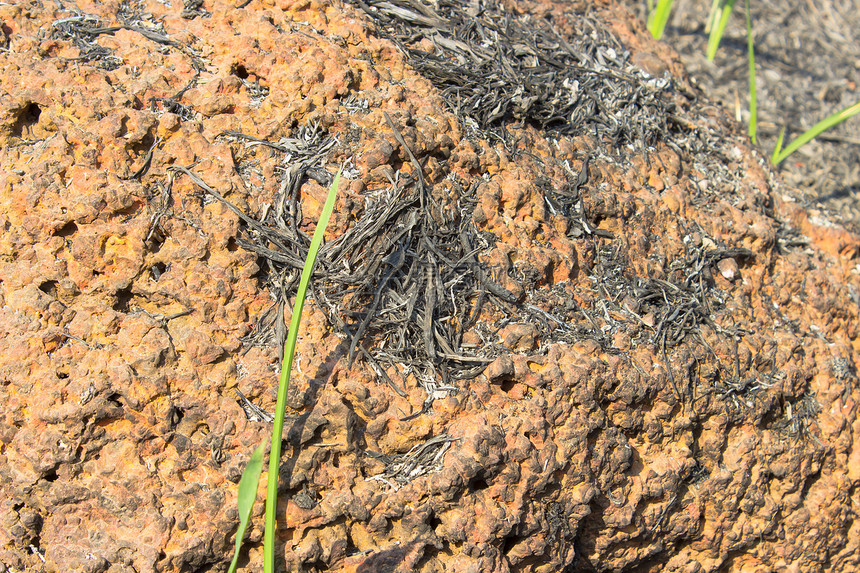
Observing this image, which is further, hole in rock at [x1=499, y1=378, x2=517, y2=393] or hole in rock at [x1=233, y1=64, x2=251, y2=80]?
hole in rock at [x1=233, y1=64, x2=251, y2=80]

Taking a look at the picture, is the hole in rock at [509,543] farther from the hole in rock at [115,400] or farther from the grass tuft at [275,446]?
the hole in rock at [115,400]

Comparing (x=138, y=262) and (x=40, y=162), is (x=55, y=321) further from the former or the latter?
(x=40, y=162)

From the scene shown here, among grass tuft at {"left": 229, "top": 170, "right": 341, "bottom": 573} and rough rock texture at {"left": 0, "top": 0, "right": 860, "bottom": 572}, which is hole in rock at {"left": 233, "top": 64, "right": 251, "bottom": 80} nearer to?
rough rock texture at {"left": 0, "top": 0, "right": 860, "bottom": 572}

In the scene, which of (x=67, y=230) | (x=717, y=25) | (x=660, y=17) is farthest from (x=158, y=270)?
(x=717, y=25)

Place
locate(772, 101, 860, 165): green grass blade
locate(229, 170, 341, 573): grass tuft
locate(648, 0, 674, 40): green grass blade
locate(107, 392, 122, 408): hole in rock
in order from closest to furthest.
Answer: locate(229, 170, 341, 573): grass tuft → locate(107, 392, 122, 408): hole in rock → locate(772, 101, 860, 165): green grass blade → locate(648, 0, 674, 40): green grass blade

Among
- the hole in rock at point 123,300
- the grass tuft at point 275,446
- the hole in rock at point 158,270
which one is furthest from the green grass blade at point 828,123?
the hole in rock at point 123,300

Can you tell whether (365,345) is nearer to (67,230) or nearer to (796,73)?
(67,230)

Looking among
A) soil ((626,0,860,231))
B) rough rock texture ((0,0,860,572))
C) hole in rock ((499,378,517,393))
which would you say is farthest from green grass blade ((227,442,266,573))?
soil ((626,0,860,231))
